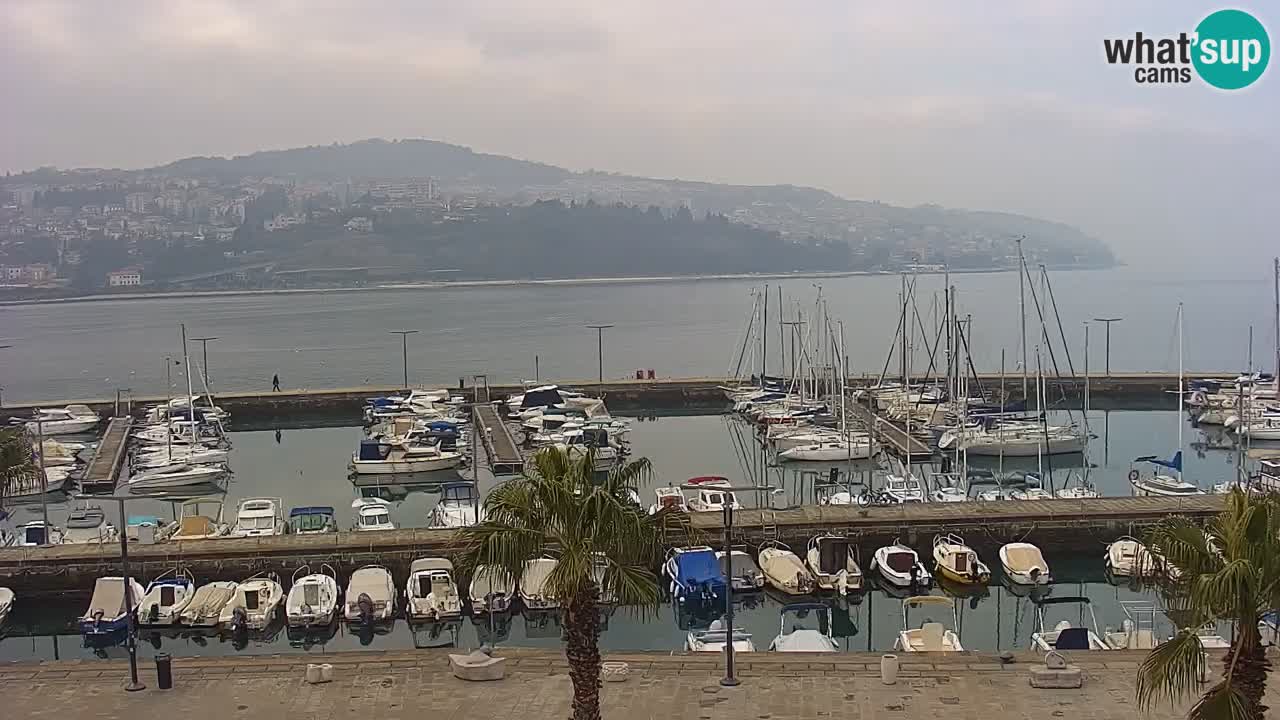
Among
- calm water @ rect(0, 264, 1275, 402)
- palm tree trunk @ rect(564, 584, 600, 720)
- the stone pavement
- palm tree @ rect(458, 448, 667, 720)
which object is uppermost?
palm tree @ rect(458, 448, 667, 720)

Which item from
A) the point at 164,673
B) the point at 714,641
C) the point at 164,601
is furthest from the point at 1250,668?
the point at 164,601

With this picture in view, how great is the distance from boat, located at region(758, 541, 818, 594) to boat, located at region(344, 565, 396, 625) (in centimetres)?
711

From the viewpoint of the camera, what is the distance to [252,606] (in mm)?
19234

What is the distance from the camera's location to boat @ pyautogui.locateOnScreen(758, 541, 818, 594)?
804 inches

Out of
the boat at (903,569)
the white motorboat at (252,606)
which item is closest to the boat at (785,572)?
the boat at (903,569)

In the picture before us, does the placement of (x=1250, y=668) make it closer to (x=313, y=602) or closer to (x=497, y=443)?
(x=313, y=602)

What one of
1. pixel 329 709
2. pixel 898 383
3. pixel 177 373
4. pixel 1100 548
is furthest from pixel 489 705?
pixel 177 373

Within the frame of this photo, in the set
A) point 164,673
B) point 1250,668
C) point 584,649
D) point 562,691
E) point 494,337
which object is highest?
point 1250,668

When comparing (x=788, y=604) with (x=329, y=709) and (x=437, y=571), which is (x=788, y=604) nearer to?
(x=437, y=571)

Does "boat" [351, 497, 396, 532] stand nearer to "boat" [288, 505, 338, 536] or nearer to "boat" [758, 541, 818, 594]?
"boat" [288, 505, 338, 536]

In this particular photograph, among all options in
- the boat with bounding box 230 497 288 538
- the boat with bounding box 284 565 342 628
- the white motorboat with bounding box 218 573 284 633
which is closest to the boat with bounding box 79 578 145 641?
the white motorboat with bounding box 218 573 284 633

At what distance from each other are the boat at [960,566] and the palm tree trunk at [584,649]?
13.8 meters

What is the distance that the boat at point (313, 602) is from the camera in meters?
19.0

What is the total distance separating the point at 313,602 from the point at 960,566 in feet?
40.8
